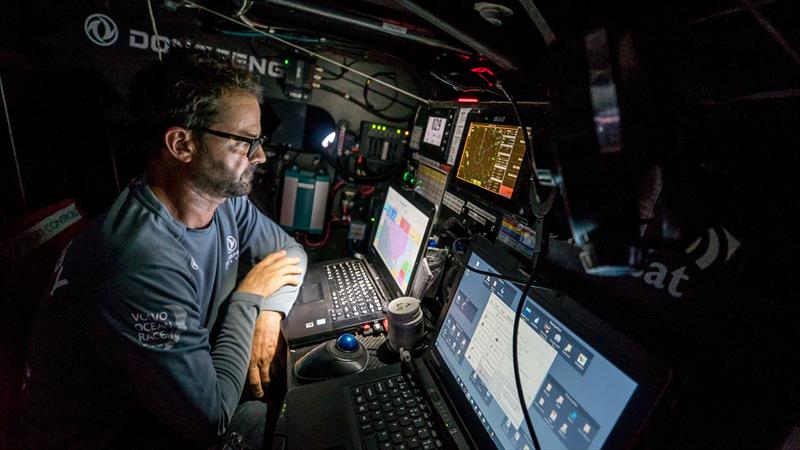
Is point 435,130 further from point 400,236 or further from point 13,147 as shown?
point 13,147

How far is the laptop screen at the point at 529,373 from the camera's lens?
0.54 m

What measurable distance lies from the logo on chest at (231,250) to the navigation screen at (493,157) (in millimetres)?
1020

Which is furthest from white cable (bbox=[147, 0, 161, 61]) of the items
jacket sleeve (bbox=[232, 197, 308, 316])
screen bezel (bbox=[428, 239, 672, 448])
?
screen bezel (bbox=[428, 239, 672, 448])

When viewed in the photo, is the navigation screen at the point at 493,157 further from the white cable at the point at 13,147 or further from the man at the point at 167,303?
the white cable at the point at 13,147

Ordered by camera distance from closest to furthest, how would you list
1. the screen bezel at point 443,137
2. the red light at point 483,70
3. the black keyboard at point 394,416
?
the black keyboard at point 394,416
the red light at point 483,70
the screen bezel at point 443,137

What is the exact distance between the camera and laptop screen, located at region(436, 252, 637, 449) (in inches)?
21.2

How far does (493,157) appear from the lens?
1117 millimetres

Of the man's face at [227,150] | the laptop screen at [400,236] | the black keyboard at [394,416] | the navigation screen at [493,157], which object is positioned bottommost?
the black keyboard at [394,416]

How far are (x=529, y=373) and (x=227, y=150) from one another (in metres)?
1.22

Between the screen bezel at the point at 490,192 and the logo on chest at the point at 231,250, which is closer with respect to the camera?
the screen bezel at the point at 490,192

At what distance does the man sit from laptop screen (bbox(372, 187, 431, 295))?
452 mm

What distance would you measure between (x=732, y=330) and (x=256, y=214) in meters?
1.74

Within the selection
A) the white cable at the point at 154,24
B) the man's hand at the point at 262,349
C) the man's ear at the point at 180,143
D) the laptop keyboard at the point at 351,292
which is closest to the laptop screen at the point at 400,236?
the laptop keyboard at the point at 351,292

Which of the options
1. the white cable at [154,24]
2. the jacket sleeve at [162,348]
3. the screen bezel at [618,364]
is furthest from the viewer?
the white cable at [154,24]
